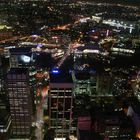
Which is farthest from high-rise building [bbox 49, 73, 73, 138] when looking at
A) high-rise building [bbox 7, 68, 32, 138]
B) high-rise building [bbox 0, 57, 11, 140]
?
high-rise building [bbox 0, 57, 11, 140]

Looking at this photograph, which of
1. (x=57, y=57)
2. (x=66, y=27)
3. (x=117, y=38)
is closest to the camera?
(x=57, y=57)

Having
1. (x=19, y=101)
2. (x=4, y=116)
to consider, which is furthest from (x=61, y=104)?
(x=4, y=116)

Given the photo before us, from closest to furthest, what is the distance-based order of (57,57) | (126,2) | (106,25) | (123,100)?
1. (123,100)
2. (57,57)
3. (106,25)
4. (126,2)

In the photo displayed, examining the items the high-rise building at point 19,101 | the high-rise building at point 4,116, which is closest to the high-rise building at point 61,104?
the high-rise building at point 19,101

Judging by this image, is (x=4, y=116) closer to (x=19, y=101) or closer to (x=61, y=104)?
(x=19, y=101)

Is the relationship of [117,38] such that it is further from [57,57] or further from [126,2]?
[126,2]

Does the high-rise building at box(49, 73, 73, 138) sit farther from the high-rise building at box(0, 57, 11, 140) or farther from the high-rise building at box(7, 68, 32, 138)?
the high-rise building at box(0, 57, 11, 140)

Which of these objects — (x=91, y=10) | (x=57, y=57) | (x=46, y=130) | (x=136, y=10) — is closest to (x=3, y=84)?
(x=46, y=130)

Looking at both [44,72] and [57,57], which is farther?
[57,57]
